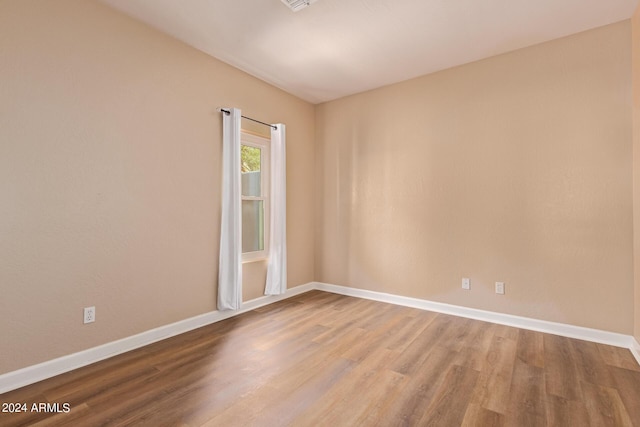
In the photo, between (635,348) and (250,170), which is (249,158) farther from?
(635,348)

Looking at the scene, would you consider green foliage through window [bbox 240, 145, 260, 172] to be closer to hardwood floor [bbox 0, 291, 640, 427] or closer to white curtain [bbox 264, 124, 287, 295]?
white curtain [bbox 264, 124, 287, 295]

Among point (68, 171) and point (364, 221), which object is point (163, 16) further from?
point (364, 221)

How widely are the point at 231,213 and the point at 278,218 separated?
0.78 metres

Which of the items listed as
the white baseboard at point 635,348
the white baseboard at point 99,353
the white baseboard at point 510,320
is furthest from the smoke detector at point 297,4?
the white baseboard at point 635,348

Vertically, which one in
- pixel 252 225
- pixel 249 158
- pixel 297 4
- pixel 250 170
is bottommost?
pixel 252 225

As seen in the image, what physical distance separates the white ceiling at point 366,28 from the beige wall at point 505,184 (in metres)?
0.28

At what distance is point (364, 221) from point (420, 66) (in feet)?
6.75

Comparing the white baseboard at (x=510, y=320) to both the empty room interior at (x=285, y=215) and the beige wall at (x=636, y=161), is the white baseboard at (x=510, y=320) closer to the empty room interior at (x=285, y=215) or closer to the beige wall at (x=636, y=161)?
the empty room interior at (x=285, y=215)

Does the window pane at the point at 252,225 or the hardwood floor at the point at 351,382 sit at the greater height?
the window pane at the point at 252,225

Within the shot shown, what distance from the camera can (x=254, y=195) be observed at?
12.7 ft

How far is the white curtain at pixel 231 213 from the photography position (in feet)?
10.8

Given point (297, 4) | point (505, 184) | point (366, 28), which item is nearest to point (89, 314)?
point (297, 4)

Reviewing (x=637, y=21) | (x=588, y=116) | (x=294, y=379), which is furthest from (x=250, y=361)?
(x=637, y=21)

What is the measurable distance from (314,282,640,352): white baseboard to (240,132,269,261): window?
1507mm
